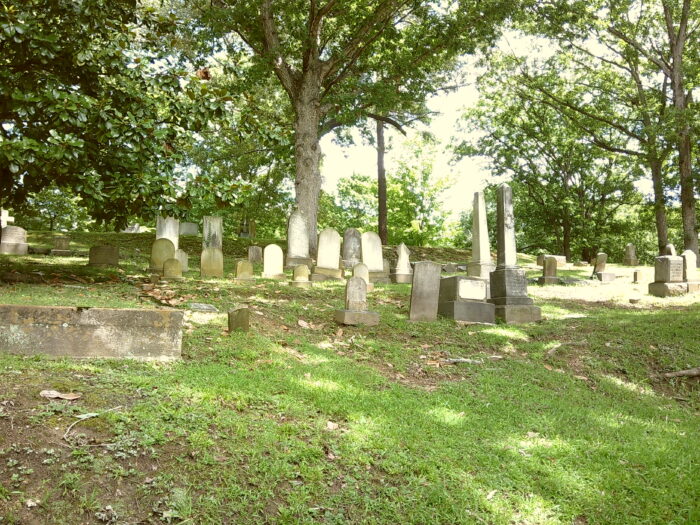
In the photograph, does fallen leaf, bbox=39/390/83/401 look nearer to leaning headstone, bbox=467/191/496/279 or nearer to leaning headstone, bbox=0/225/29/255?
leaning headstone, bbox=467/191/496/279

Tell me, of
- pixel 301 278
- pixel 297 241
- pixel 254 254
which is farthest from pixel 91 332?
pixel 254 254

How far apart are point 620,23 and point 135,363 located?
23.2m

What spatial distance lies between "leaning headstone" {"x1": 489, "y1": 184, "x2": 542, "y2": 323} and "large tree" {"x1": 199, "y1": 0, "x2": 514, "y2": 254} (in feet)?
21.0

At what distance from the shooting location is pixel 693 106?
19.3 meters

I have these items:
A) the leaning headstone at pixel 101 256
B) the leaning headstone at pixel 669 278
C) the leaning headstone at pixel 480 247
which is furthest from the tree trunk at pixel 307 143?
the leaning headstone at pixel 669 278

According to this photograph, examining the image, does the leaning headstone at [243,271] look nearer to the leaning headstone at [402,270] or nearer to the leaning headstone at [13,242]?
the leaning headstone at [402,270]

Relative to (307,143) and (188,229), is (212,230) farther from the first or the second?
(188,229)

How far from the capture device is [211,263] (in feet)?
41.1

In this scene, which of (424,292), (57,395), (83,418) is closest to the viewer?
(83,418)

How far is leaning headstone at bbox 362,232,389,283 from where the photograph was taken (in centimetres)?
1501

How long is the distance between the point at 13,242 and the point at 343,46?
11739 millimetres

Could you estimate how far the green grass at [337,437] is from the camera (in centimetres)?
337

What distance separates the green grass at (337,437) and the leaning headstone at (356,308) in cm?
116

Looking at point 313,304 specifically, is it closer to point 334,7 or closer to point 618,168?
point 334,7
